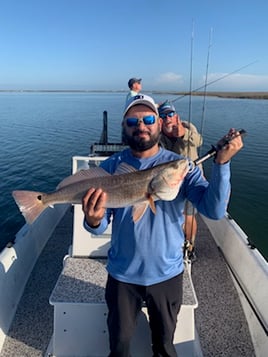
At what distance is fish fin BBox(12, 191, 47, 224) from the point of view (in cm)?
275

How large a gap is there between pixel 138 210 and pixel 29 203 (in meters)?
1.07

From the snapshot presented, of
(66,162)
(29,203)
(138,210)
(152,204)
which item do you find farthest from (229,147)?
(66,162)

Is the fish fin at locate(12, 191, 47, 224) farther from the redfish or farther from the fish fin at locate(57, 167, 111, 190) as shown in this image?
the fish fin at locate(57, 167, 111, 190)

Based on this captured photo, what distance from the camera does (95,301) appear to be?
332cm

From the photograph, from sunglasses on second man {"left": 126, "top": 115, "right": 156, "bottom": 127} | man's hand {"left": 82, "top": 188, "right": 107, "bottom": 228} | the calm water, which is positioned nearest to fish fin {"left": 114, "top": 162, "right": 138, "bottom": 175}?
man's hand {"left": 82, "top": 188, "right": 107, "bottom": 228}

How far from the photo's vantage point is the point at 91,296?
341cm

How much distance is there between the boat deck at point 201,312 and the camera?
3625mm

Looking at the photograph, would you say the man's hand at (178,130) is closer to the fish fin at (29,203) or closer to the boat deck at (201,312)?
the boat deck at (201,312)

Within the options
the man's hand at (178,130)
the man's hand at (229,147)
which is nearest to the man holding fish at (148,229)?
the man's hand at (229,147)

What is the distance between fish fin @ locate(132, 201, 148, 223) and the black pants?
625 mm

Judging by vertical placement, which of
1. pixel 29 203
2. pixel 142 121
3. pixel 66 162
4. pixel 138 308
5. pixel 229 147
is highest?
pixel 142 121

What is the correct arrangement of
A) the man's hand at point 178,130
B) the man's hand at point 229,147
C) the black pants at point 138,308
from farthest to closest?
the man's hand at point 178,130 < the black pants at point 138,308 < the man's hand at point 229,147

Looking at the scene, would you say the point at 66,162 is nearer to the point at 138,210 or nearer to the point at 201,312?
the point at 201,312

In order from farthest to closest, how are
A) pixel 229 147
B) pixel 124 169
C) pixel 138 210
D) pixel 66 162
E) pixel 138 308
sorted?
pixel 66 162, pixel 138 308, pixel 124 169, pixel 138 210, pixel 229 147
